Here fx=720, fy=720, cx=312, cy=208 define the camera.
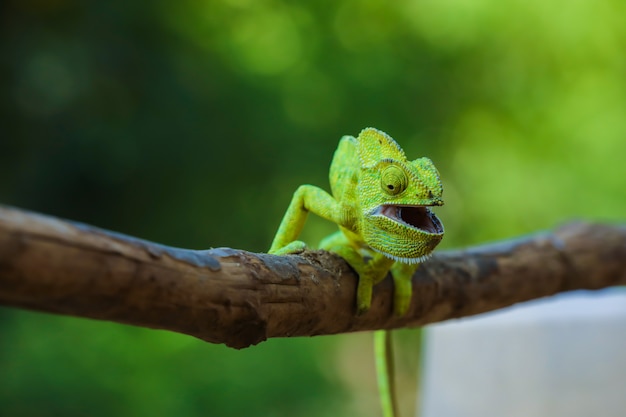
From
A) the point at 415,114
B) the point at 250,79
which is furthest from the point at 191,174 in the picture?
the point at 415,114

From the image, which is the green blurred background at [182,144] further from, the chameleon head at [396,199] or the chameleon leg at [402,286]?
the chameleon head at [396,199]

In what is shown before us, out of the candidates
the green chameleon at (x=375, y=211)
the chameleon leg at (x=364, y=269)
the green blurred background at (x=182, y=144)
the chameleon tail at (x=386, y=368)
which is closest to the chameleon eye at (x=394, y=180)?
the green chameleon at (x=375, y=211)

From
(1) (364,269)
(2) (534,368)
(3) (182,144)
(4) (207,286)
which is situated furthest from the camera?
(3) (182,144)

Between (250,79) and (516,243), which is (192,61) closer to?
(250,79)

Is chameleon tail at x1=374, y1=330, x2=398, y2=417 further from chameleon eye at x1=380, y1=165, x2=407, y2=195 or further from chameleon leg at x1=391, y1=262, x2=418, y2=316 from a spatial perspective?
chameleon eye at x1=380, y1=165, x2=407, y2=195

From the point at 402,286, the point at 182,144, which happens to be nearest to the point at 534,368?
the point at 402,286

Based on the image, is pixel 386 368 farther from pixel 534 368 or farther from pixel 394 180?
pixel 394 180
